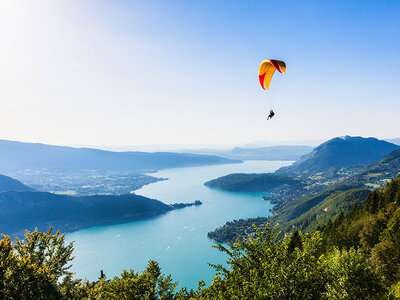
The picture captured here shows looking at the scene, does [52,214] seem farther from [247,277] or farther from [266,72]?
[266,72]

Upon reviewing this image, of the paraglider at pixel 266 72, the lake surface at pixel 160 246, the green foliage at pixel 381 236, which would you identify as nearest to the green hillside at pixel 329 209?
the lake surface at pixel 160 246

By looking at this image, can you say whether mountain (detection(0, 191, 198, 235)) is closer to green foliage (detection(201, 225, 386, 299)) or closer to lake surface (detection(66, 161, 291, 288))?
lake surface (detection(66, 161, 291, 288))

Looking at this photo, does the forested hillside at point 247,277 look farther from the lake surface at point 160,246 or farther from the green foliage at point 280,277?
the lake surface at point 160,246

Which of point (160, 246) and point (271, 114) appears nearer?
point (271, 114)

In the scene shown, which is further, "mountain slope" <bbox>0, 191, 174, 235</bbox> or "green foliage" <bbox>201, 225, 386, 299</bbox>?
"mountain slope" <bbox>0, 191, 174, 235</bbox>

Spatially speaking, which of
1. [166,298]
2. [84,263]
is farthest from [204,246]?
[166,298]

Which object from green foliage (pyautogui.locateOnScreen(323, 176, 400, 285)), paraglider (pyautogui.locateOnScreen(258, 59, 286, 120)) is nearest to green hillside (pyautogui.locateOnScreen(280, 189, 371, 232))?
green foliage (pyautogui.locateOnScreen(323, 176, 400, 285))

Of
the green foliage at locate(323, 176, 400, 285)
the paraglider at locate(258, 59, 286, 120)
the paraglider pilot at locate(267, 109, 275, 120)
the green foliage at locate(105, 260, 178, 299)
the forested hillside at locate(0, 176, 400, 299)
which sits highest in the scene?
the paraglider at locate(258, 59, 286, 120)

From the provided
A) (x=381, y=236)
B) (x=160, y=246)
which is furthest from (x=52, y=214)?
(x=381, y=236)

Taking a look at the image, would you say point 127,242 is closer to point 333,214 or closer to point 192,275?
point 192,275

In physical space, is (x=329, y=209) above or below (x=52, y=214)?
above

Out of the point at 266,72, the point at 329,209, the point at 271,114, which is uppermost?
the point at 266,72

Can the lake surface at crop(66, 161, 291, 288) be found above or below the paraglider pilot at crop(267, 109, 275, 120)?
below
